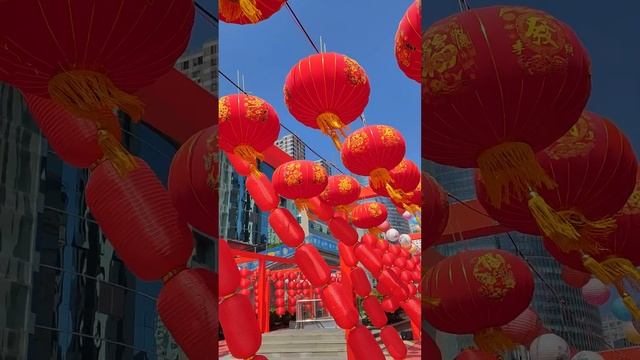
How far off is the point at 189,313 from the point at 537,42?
4.01 feet

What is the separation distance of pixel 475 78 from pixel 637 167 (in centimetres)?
70

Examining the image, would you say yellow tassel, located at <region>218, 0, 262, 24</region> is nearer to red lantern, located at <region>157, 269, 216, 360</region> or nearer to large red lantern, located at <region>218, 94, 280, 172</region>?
large red lantern, located at <region>218, 94, 280, 172</region>

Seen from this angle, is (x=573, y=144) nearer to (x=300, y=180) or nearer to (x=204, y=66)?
(x=204, y=66)

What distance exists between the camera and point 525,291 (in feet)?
5.72

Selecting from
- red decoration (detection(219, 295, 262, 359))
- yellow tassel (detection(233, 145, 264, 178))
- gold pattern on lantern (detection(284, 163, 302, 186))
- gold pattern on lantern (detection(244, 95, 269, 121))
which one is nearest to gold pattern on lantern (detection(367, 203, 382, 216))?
gold pattern on lantern (detection(284, 163, 302, 186))

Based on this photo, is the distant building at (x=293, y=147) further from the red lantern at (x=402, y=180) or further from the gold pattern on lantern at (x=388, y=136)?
the gold pattern on lantern at (x=388, y=136)

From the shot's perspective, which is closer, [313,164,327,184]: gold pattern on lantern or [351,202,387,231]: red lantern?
[313,164,327,184]: gold pattern on lantern

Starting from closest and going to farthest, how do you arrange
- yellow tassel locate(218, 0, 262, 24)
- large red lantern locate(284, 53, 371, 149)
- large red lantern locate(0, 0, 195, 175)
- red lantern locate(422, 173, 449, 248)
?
large red lantern locate(0, 0, 195, 175) → red lantern locate(422, 173, 449, 248) → yellow tassel locate(218, 0, 262, 24) → large red lantern locate(284, 53, 371, 149)

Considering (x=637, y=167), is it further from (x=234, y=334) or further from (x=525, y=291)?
(x=234, y=334)

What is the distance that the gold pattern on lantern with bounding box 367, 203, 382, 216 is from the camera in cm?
542

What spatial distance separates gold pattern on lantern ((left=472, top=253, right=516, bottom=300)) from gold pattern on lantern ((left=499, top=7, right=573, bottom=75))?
0.66m

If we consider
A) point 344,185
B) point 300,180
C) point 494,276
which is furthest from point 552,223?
point 344,185

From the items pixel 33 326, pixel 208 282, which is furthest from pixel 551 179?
pixel 33 326

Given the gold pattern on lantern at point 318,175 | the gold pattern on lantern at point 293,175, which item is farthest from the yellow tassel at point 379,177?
the gold pattern on lantern at point 293,175
